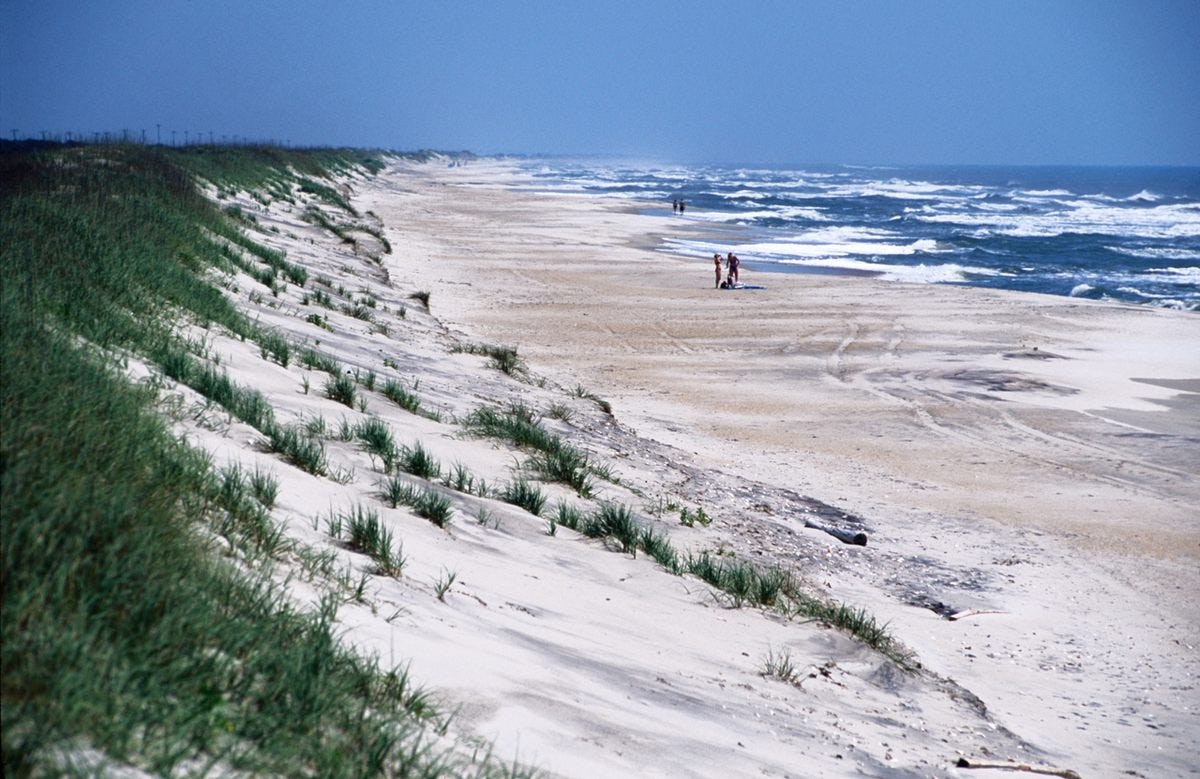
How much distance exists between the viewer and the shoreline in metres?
6.79

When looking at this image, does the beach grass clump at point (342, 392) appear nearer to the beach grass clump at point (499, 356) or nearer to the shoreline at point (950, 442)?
the shoreline at point (950, 442)

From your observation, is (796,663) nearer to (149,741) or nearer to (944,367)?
(149,741)

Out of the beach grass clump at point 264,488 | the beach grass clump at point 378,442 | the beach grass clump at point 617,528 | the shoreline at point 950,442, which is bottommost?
the shoreline at point 950,442

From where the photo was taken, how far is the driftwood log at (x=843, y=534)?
8.45m

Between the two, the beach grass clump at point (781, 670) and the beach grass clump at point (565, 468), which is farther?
the beach grass clump at point (565, 468)

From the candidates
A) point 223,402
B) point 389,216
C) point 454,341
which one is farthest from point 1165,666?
point 389,216

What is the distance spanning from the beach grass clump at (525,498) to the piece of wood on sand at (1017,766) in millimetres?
2961

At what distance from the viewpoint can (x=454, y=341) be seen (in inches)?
583

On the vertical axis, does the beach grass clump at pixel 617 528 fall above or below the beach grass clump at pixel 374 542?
below

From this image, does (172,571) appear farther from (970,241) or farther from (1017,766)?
(970,241)

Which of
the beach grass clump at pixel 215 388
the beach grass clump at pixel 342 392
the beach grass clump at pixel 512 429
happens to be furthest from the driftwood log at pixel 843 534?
the beach grass clump at pixel 215 388

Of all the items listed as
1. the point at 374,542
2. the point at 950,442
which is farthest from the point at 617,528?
the point at 950,442

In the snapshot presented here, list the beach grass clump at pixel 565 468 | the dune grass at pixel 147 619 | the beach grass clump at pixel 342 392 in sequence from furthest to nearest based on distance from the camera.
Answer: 1. the beach grass clump at pixel 342 392
2. the beach grass clump at pixel 565 468
3. the dune grass at pixel 147 619

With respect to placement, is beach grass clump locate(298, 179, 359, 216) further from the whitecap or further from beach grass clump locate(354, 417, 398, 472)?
beach grass clump locate(354, 417, 398, 472)
